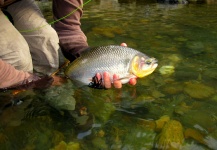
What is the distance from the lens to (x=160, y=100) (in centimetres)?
288

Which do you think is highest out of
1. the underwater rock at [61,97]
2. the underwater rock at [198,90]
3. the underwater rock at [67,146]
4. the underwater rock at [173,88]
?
the underwater rock at [198,90]

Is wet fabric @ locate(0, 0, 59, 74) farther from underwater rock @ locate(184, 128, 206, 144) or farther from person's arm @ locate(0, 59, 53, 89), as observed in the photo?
underwater rock @ locate(184, 128, 206, 144)

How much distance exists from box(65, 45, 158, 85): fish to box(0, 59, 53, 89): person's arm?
16.4 inches

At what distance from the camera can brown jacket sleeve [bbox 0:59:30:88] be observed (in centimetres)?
256

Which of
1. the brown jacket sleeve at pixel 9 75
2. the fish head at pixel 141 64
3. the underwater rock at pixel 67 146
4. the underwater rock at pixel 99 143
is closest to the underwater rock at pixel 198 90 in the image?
the fish head at pixel 141 64

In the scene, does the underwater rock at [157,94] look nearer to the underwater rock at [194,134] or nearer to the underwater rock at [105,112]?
the underwater rock at [105,112]

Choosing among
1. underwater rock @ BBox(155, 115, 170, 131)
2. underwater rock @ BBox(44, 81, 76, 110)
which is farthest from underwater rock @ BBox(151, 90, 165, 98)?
underwater rock @ BBox(44, 81, 76, 110)

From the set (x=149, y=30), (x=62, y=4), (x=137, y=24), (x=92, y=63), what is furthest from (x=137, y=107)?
(x=137, y=24)

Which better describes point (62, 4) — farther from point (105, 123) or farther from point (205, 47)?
point (205, 47)

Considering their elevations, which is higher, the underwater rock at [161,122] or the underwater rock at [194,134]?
the underwater rock at [194,134]

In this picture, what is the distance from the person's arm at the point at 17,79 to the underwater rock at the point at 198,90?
1494mm

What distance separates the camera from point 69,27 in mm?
3281

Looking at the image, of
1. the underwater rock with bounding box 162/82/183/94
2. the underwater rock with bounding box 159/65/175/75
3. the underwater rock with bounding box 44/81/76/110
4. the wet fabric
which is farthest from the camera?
the underwater rock with bounding box 159/65/175/75

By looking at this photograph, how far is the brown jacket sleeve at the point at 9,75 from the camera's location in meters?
2.56
